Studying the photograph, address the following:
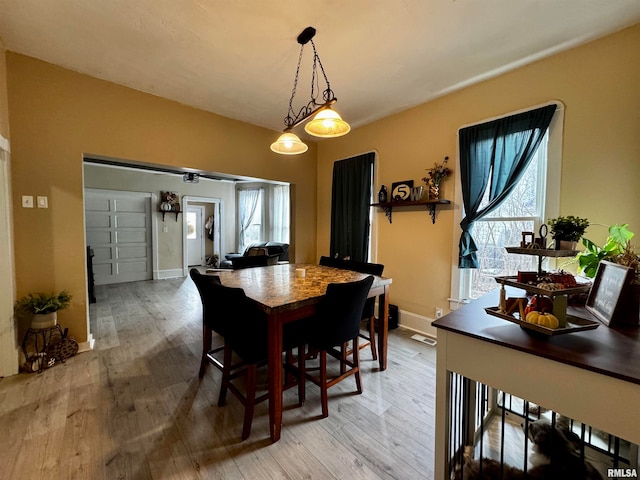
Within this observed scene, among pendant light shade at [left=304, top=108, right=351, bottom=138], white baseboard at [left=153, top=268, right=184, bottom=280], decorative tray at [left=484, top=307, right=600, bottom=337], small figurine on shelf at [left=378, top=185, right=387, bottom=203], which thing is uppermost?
pendant light shade at [left=304, top=108, right=351, bottom=138]

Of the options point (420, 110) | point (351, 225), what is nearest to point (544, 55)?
point (420, 110)

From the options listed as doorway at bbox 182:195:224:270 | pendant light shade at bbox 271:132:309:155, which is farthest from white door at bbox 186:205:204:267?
pendant light shade at bbox 271:132:309:155

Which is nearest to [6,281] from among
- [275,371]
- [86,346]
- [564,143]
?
[86,346]

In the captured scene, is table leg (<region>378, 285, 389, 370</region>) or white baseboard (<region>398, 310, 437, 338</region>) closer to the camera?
table leg (<region>378, 285, 389, 370</region>)

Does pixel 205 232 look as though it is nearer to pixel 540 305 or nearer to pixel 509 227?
pixel 509 227

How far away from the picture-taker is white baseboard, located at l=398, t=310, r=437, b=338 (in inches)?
124

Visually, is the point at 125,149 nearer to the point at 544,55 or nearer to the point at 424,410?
the point at 424,410

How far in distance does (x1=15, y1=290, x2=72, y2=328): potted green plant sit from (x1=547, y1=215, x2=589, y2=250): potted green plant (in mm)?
3662

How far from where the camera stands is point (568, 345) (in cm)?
90

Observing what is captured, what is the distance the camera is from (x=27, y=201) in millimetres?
2395

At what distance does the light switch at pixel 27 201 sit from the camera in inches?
93.7

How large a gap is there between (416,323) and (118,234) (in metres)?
6.24

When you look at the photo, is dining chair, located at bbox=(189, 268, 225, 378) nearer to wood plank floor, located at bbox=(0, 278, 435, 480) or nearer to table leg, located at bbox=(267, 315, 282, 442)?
wood plank floor, located at bbox=(0, 278, 435, 480)

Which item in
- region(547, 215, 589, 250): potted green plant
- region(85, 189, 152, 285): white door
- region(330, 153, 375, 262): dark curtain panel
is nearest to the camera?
region(547, 215, 589, 250): potted green plant
